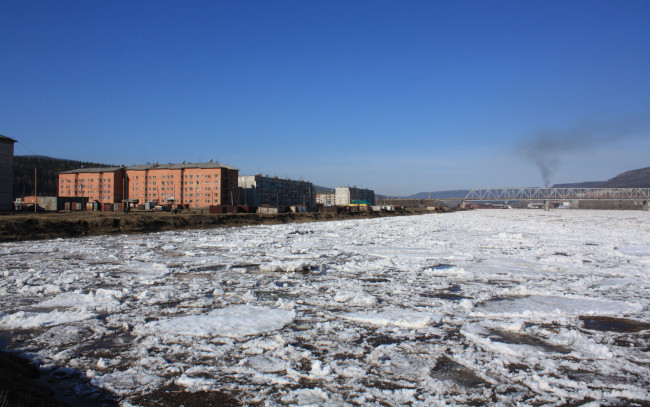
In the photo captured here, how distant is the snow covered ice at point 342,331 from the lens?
366 cm

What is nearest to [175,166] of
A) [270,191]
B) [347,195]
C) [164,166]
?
[164,166]

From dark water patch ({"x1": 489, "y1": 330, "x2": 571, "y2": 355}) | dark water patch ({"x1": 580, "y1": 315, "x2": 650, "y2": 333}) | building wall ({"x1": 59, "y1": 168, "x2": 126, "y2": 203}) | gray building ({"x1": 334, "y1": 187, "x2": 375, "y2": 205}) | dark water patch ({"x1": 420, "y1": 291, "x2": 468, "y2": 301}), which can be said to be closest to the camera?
dark water patch ({"x1": 489, "y1": 330, "x2": 571, "y2": 355})

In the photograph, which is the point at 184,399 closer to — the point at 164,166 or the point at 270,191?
the point at 164,166

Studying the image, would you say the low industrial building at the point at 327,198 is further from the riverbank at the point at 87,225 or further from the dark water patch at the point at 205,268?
the dark water patch at the point at 205,268

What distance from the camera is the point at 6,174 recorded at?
43.6m

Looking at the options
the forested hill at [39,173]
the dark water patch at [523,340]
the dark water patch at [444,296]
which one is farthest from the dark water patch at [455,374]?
the forested hill at [39,173]

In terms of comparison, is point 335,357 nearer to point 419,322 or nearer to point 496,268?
point 419,322

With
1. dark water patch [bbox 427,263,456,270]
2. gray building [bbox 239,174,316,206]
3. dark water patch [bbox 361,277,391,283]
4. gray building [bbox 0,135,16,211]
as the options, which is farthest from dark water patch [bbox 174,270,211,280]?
gray building [bbox 239,174,316,206]

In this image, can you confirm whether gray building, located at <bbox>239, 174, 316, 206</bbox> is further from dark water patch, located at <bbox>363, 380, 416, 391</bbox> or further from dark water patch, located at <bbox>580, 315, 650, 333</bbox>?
dark water patch, located at <bbox>363, 380, 416, 391</bbox>

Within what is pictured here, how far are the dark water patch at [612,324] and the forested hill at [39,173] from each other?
374ft

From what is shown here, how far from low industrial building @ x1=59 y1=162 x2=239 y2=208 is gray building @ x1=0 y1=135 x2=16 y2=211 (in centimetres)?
4339

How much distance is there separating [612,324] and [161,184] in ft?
312

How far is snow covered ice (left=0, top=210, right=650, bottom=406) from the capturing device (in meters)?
3.66

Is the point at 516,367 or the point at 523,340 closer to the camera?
the point at 516,367
